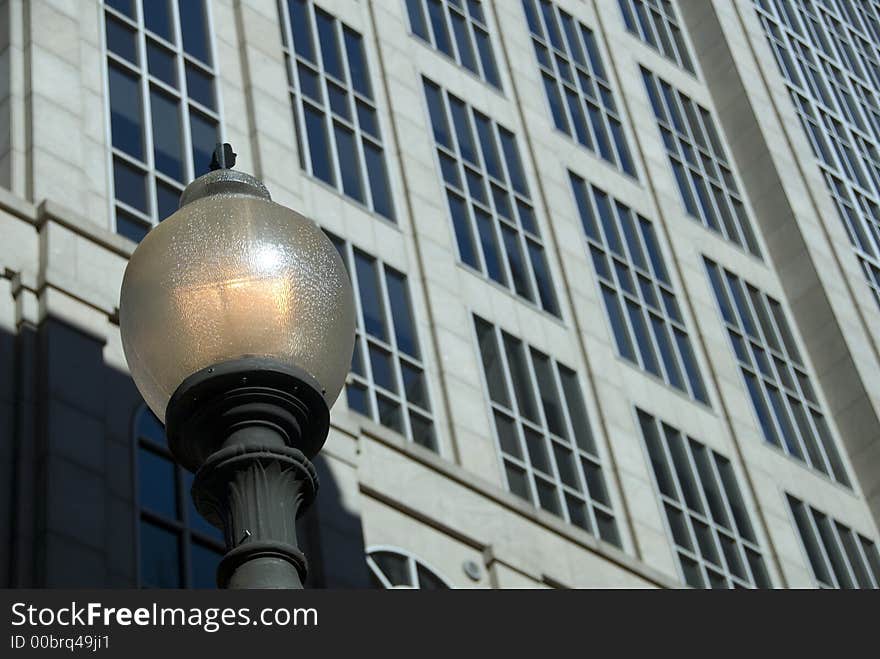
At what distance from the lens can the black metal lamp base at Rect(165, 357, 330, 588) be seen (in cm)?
590

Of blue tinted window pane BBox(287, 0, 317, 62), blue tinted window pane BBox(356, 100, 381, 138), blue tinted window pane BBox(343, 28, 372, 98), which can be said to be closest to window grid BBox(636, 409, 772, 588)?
blue tinted window pane BBox(356, 100, 381, 138)

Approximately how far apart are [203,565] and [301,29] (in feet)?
49.5

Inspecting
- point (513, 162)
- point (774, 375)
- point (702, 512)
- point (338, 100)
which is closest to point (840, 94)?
point (774, 375)

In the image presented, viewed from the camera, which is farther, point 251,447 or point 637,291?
point 637,291

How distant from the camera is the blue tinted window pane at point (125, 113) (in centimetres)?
2472

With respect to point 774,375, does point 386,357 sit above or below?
below

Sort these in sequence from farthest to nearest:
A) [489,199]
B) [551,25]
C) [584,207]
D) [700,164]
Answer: [700,164], [551,25], [584,207], [489,199]

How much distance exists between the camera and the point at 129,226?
23422mm

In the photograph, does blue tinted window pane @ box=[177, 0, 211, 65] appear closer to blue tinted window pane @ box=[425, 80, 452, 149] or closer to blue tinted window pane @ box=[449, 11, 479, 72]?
blue tinted window pane @ box=[425, 80, 452, 149]

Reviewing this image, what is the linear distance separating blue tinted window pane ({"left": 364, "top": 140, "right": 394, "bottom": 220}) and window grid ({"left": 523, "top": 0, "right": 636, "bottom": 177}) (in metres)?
7.96

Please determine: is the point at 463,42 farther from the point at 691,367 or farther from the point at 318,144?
the point at 691,367

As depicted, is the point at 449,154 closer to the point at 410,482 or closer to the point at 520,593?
the point at 410,482

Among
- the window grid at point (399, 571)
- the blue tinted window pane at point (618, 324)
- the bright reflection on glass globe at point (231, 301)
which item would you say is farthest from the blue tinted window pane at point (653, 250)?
the bright reflection on glass globe at point (231, 301)

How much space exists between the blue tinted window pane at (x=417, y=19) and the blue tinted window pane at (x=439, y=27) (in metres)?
0.33
